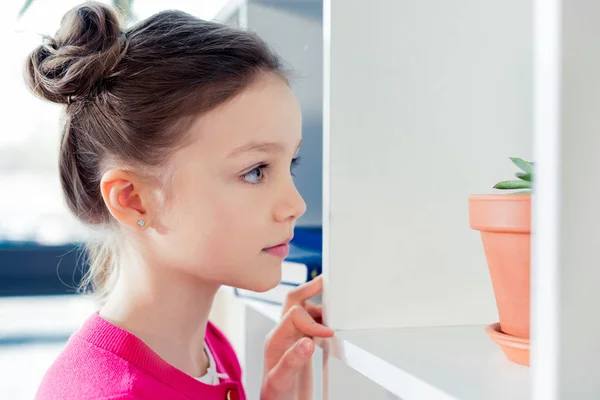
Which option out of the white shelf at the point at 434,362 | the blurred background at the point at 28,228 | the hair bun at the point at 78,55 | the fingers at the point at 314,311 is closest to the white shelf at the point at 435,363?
the white shelf at the point at 434,362

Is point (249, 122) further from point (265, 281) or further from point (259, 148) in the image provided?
point (265, 281)

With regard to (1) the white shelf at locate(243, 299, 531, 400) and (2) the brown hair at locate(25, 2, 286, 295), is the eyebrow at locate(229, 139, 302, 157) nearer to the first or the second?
(2) the brown hair at locate(25, 2, 286, 295)

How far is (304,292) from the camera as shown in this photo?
2.68ft

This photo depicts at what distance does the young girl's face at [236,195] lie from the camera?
0.75m

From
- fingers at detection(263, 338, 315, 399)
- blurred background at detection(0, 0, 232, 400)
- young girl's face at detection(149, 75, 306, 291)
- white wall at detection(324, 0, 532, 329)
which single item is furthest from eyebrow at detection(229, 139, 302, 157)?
blurred background at detection(0, 0, 232, 400)

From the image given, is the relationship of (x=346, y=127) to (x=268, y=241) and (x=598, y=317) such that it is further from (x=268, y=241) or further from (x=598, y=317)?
(x=598, y=317)

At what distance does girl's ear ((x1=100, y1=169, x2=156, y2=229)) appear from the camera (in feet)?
2.57

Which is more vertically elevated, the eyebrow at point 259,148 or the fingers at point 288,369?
the eyebrow at point 259,148

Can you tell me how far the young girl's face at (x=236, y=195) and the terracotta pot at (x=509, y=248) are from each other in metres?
0.27

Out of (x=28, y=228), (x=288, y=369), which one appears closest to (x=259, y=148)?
(x=288, y=369)

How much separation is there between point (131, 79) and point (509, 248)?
472mm

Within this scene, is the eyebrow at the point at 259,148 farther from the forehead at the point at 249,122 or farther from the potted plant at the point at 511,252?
the potted plant at the point at 511,252

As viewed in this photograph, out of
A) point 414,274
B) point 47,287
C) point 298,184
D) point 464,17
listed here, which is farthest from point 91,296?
point 47,287

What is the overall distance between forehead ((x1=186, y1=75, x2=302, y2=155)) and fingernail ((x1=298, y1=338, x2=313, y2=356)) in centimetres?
22
